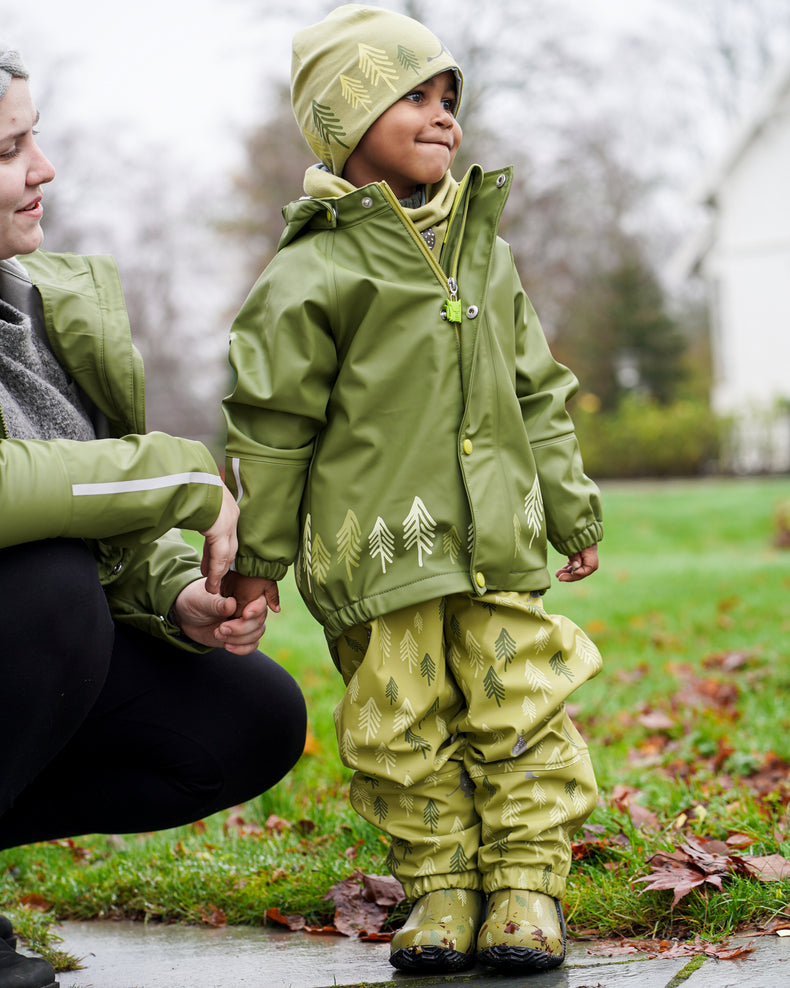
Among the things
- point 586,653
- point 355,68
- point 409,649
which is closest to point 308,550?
point 409,649

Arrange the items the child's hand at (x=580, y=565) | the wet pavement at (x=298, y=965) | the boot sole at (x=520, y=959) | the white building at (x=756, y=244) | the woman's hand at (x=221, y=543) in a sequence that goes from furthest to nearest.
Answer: the white building at (x=756, y=244), the child's hand at (x=580, y=565), the woman's hand at (x=221, y=543), the boot sole at (x=520, y=959), the wet pavement at (x=298, y=965)

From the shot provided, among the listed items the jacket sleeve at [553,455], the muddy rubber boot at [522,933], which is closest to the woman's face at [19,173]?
the jacket sleeve at [553,455]

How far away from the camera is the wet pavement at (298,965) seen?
6.17 feet

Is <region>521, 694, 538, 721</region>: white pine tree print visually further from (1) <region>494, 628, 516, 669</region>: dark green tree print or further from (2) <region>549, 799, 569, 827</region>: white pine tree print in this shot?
(2) <region>549, 799, 569, 827</region>: white pine tree print

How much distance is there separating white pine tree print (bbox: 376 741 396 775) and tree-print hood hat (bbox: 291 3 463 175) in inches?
48.8

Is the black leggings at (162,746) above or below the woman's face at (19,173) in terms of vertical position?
below

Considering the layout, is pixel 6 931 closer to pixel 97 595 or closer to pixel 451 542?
pixel 97 595

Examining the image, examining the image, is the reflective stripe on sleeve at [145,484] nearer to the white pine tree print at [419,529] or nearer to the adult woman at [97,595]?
the adult woman at [97,595]

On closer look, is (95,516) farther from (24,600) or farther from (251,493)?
(251,493)

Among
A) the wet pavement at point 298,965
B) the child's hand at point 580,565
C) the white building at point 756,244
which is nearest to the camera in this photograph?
the wet pavement at point 298,965

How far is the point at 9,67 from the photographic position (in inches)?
81.0

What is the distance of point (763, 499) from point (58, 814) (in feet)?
36.9

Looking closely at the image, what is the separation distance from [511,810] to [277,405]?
0.92 m

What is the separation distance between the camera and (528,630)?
2270 millimetres
